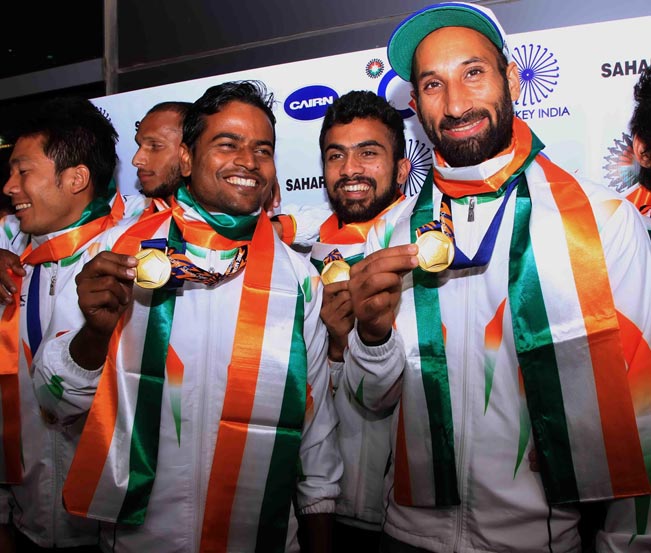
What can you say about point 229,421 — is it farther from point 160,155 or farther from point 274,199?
point 160,155

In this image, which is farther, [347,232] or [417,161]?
A: [417,161]

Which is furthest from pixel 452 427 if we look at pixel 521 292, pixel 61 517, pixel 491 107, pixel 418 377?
pixel 61 517

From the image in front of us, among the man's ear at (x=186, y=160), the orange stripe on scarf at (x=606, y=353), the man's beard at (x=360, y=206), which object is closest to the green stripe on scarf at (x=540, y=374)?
the orange stripe on scarf at (x=606, y=353)

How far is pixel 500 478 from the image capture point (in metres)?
1.61

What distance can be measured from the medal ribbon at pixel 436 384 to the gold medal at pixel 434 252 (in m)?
0.17

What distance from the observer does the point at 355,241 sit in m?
2.48

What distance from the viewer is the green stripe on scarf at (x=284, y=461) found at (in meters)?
1.86

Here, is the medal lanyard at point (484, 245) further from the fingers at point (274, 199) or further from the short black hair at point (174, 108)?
the short black hair at point (174, 108)

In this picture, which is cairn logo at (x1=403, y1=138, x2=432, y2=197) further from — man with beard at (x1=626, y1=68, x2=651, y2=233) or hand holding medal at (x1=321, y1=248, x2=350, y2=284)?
hand holding medal at (x1=321, y1=248, x2=350, y2=284)

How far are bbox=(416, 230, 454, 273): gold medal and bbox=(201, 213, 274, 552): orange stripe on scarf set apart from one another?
0.58 meters

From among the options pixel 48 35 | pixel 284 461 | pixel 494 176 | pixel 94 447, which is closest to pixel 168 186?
pixel 94 447

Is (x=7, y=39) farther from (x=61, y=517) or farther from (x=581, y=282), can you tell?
(x=581, y=282)

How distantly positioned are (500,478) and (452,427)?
185mm

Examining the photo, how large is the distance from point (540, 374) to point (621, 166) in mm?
1414
